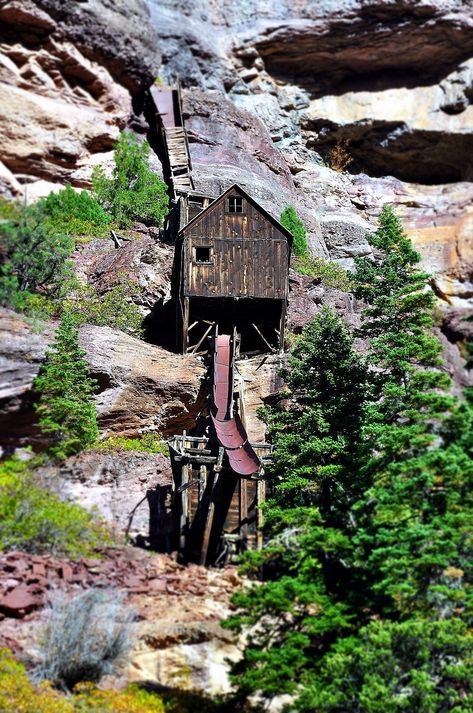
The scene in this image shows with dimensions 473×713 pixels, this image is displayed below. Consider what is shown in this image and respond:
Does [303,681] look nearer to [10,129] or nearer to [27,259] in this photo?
[27,259]

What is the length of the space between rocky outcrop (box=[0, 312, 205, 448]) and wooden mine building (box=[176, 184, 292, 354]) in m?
3.97

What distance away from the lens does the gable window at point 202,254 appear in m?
34.5

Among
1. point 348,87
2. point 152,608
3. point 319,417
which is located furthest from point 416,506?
point 348,87

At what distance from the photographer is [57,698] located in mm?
16172

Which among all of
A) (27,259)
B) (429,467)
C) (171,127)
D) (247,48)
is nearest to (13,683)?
(429,467)

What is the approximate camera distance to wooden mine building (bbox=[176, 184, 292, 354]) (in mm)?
34156

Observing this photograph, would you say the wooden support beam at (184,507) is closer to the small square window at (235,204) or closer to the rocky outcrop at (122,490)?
the rocky outcrop at (122,490)

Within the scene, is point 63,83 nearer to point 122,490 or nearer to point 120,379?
point 120,379

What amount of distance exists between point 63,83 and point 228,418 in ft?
81.4

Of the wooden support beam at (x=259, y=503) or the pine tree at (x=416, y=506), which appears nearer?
the pine tree at (x=416, y=506)

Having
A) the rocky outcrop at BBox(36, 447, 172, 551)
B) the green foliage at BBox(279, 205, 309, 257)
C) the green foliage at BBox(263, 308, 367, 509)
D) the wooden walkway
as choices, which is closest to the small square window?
the green foliage at BBox(263, 308, 367, 509)

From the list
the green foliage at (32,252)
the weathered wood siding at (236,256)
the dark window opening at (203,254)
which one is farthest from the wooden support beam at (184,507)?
the dark window opening at (203,254)

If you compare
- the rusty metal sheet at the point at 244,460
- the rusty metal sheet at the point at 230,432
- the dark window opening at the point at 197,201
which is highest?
the dark window opening at the point at 197,201

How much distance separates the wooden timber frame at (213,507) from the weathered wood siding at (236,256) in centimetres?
1006
